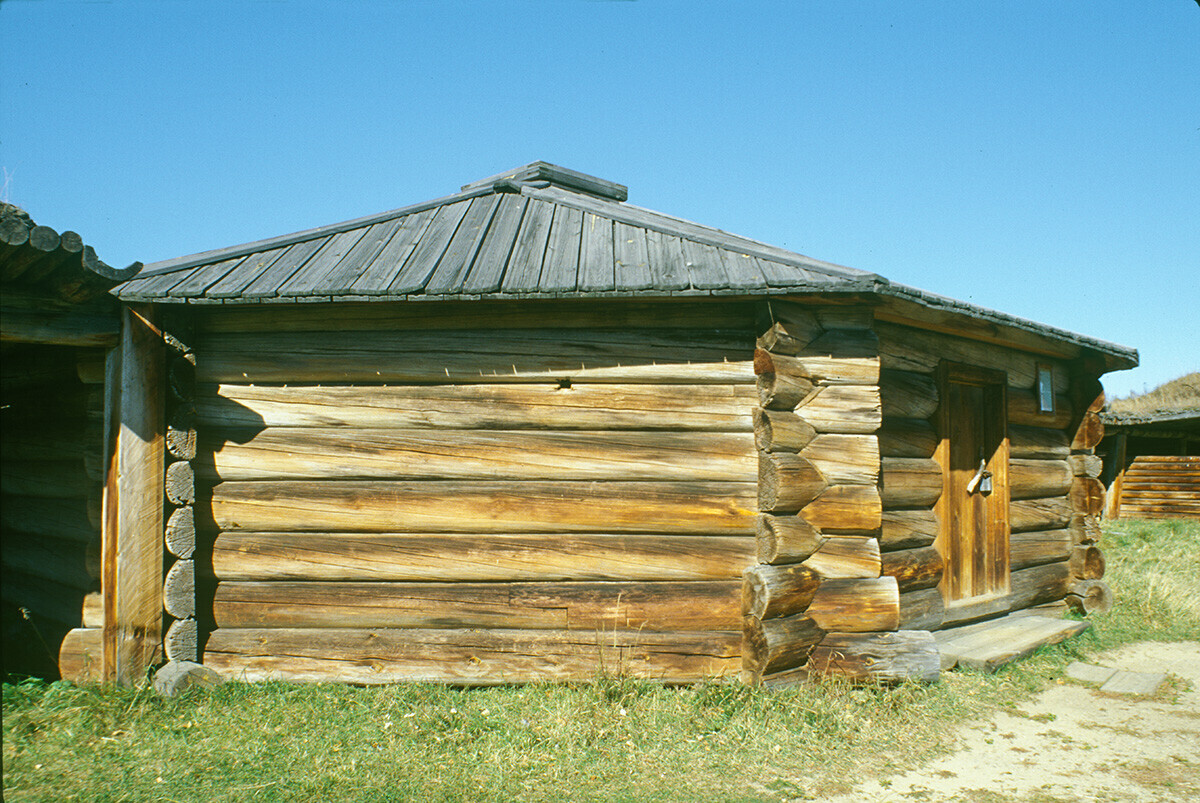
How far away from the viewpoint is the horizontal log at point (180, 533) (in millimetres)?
4934

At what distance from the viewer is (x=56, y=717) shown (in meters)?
4.37

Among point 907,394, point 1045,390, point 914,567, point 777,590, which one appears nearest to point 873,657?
point 777,590

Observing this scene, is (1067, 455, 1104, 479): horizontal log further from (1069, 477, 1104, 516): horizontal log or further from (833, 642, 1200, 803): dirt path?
(833, 642, 1200, 803): dirt path

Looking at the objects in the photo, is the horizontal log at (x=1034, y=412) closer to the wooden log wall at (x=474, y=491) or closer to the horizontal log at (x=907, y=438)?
the horizontal log at (x=907, y=438)

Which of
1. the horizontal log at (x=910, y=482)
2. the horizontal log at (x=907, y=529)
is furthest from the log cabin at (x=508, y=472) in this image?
the horizontal log at (x=910, y=482)

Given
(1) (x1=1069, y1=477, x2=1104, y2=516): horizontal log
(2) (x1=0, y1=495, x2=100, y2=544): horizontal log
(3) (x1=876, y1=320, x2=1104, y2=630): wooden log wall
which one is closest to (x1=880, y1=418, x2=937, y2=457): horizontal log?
(3) (x1=876, y1=320, x2=1104, y2=630): wooden log wall

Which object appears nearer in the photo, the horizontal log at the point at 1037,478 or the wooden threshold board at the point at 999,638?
the wooden threshold board at the point at 999,638

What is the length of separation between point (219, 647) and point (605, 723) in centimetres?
258

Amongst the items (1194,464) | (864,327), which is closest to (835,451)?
(864,327)

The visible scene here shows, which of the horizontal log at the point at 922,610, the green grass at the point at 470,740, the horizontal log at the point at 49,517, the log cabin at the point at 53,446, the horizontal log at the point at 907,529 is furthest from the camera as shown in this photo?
the horizontal log at the point at 922,610

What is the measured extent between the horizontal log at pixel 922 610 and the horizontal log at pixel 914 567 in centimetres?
5

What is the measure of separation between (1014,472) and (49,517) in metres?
8.01

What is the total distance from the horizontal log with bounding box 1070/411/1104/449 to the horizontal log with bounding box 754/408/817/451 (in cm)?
441

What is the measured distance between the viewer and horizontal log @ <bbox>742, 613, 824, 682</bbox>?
466cm
